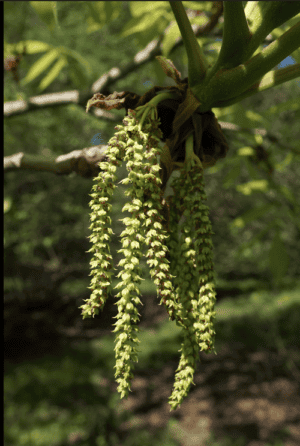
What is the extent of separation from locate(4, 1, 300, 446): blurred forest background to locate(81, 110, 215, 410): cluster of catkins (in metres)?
1.61

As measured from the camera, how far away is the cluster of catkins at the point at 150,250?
60 centimetres

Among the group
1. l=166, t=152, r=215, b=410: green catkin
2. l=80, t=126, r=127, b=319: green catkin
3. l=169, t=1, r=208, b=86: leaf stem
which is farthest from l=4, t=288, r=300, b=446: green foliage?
l=169, t=1, r=208, b=86: leaf stem

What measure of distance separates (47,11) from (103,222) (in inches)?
43.8

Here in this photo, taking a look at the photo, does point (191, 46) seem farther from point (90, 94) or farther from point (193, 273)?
point (90, 94)

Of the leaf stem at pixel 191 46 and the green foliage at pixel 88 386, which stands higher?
the leaf stem at pixel 191 46

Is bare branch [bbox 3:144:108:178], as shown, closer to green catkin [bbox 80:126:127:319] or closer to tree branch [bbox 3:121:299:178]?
tree branch [bbox 3:121:299:178]

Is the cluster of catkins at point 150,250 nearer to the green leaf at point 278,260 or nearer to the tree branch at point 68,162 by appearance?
the tree branch at point 68,162

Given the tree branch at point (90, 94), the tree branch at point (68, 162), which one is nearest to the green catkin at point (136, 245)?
the tree branch at point (68, 162)

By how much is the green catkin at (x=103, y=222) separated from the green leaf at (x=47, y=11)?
969mm

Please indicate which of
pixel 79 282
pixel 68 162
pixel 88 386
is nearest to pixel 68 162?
pixel 68 162

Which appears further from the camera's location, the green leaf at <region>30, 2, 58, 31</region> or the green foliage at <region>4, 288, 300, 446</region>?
the green foliage at <region>4, 288, 300, 446</region>

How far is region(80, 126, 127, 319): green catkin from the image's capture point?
60cm

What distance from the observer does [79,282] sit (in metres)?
8.21

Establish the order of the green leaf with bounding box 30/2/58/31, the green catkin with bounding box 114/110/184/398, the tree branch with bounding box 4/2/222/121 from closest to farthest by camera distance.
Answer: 1. the green catkin with bounding box 114/110/184/398
2. the green leaf with bounding box 30/2/58/31
3. the tree branch with bounding box 4/2/222/121
